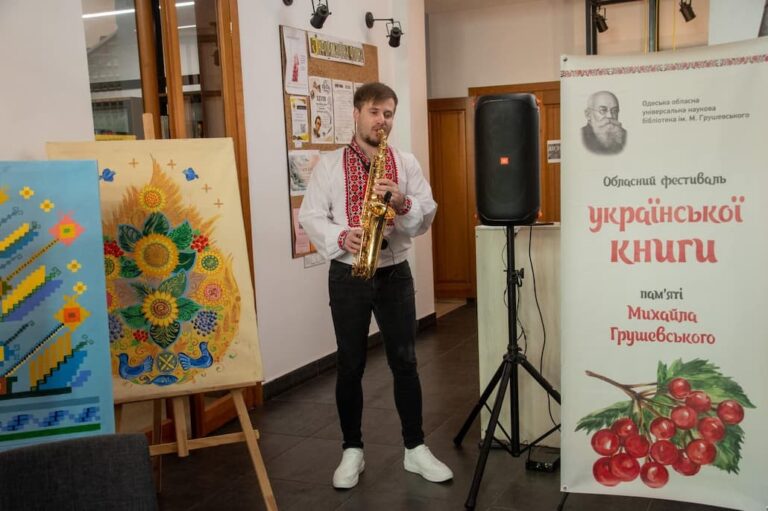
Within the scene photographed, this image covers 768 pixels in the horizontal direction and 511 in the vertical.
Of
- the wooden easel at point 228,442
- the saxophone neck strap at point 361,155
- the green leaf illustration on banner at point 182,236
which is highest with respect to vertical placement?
the saxophone neck strap at point 361,155

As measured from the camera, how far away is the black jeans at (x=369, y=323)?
3.00 meters

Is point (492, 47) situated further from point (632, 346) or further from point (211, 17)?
point (632, 346)

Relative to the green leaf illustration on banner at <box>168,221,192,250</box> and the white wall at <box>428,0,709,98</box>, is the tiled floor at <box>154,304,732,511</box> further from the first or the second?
the white wall at <box>428,0,709,98</box>

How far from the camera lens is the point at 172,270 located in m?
2.68

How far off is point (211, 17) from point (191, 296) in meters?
2.01

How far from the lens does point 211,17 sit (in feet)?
13.5

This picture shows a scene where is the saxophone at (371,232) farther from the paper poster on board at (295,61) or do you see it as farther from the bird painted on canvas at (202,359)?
the paper poster on board at (295,61)

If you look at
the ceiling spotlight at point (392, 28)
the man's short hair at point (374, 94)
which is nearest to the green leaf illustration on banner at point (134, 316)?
the man's short hair at point (374, 94)

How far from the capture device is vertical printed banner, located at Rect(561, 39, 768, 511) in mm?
2441

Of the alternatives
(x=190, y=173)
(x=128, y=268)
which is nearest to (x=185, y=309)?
(x=128, y=268)

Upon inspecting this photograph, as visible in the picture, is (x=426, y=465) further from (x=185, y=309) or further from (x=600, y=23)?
(x=600, y=23)

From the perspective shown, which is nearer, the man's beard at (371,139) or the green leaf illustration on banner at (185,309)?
the green leaf illustration on banner at (185,309)

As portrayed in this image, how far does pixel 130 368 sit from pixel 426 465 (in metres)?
1.26

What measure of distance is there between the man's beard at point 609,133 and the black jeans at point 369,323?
867 mm
